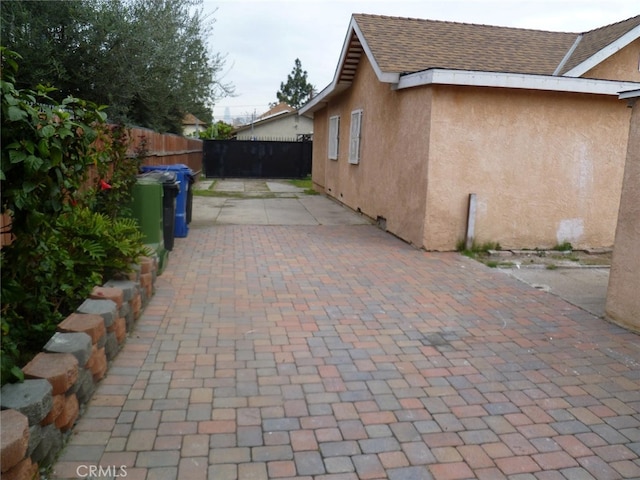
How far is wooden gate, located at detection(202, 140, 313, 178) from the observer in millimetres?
23312

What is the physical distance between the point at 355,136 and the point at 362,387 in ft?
30.5

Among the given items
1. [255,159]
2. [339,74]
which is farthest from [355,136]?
[255,159]

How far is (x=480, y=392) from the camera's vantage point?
3725mm

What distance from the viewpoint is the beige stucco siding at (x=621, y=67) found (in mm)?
9805

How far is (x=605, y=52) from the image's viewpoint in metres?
9.23

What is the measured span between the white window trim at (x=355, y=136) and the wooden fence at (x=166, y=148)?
14.6 feet

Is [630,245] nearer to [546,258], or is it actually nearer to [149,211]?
[546,258]

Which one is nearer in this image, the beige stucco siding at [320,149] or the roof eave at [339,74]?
the roof eave at [339,74]

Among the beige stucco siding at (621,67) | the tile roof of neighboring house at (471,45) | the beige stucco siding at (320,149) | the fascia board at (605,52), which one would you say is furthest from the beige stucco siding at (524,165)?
the beige stucco siding at (320,149)

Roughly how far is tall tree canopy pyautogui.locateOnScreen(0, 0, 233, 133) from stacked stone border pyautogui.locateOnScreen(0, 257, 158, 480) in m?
6.50

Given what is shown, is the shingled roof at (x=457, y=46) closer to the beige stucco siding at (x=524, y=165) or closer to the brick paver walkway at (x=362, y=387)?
the beige stucco siding at (x=524, y=165)

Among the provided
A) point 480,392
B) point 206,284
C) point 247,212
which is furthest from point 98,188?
point 247,212

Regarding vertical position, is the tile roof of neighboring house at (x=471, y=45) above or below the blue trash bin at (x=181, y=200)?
above

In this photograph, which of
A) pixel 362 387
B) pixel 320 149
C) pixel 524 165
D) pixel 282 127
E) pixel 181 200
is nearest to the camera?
pixel 362 387
